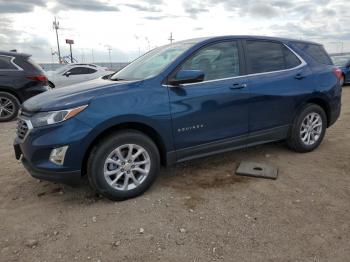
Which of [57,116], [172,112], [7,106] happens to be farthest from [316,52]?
[7,106]

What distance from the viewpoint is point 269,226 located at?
10.5 feet

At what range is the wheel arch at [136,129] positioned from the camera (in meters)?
3.55

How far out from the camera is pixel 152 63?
439cm

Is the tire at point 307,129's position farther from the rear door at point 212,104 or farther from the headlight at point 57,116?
the headlight at point 57,116

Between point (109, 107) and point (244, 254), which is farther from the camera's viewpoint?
point (109, 107)

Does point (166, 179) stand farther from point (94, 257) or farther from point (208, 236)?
point (94, 257)

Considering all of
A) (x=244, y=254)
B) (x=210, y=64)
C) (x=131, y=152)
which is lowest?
(x=244, y=254)

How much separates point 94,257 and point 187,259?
2.46 feet

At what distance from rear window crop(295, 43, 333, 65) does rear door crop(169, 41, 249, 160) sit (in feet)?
4.41

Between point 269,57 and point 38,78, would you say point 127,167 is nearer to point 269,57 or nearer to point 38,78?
point 269,57

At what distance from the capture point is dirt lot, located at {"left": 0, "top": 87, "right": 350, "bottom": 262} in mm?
2859

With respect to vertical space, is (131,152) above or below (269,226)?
above

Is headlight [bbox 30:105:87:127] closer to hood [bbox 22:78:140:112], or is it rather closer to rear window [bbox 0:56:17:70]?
hood [bbox 22:78:140:112]

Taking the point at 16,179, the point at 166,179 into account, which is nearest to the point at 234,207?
the point at 166,179
